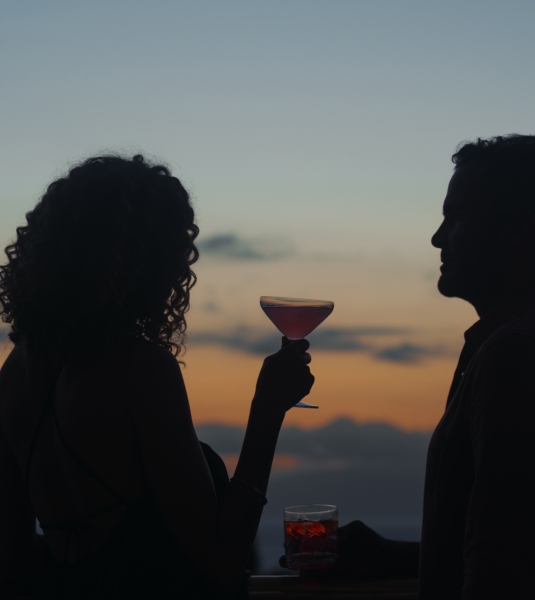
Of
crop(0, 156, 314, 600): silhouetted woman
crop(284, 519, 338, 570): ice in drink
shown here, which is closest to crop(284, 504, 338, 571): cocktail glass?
crop(284, 519, 338, 570): ice in drink

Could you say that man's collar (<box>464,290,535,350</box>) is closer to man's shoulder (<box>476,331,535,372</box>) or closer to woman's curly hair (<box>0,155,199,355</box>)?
man's shoulder (<box>476,331,535,372</box>)

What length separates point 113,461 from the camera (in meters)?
2.03

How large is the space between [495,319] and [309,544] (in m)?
0.97

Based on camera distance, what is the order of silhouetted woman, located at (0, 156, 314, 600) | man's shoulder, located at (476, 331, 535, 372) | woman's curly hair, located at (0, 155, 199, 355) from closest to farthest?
man's shoulder, located at (476, 331, 535, 372)
silhouetted woman, located at (0, 156, 314, 600)
woman's curly hair, located at (0, 155, 199, 355)

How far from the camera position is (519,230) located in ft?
7.75

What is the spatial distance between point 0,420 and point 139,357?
Result: 1.76 ft

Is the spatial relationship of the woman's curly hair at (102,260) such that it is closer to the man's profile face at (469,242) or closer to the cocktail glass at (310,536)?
the cocktail glass at (310,536)

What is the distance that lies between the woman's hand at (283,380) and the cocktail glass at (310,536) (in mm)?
402

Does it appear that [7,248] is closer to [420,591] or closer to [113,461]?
[113,461]

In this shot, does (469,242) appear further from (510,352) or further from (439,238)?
(510,352)

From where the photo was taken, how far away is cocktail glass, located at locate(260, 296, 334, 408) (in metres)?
3.16

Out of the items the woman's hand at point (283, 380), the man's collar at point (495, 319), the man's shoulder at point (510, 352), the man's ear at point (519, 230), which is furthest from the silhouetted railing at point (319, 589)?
the man's ear at point (519, 230)

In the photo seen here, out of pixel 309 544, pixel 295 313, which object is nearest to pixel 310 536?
pixel 309 544

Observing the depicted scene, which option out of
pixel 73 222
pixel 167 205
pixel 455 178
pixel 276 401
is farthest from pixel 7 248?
pixel 455 178
